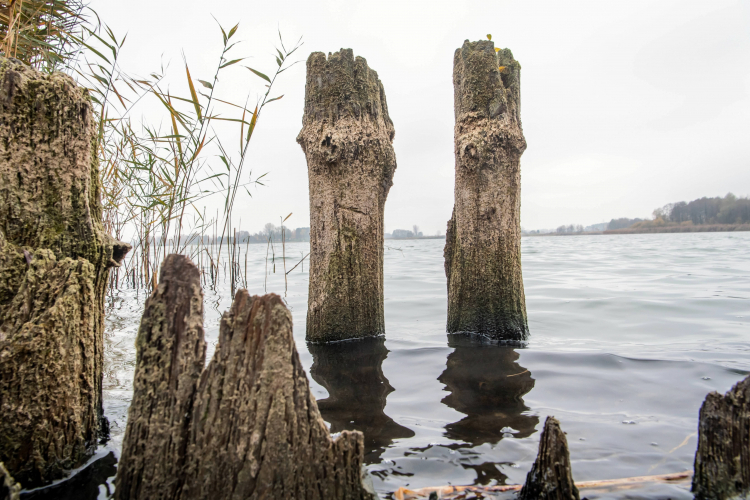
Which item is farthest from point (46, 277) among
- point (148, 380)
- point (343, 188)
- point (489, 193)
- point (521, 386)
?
point (489, 193)

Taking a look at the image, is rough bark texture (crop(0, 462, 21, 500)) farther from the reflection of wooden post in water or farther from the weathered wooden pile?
the reflection of wooden post in water

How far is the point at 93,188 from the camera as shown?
87.9 inches

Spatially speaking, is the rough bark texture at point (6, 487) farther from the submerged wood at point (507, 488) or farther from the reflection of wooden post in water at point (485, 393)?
the reflection of wooden post in water at point (485, 393)

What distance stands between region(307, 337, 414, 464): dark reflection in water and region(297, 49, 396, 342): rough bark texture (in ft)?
0.56

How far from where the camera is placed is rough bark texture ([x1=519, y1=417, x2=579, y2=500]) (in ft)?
5.31

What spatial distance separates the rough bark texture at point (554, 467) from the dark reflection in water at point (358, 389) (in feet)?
3.01

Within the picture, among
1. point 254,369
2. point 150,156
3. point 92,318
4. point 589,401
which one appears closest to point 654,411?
point 589,401

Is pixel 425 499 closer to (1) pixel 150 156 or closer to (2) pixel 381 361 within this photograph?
(2) pixel 381 361

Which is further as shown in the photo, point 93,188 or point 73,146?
point 93,188

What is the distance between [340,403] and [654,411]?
219cm

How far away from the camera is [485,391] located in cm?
332

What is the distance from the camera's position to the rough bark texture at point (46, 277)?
71.0 inches

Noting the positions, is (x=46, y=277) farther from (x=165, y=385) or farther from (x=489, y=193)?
(x=489, y=193)

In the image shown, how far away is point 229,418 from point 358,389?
1960mm
